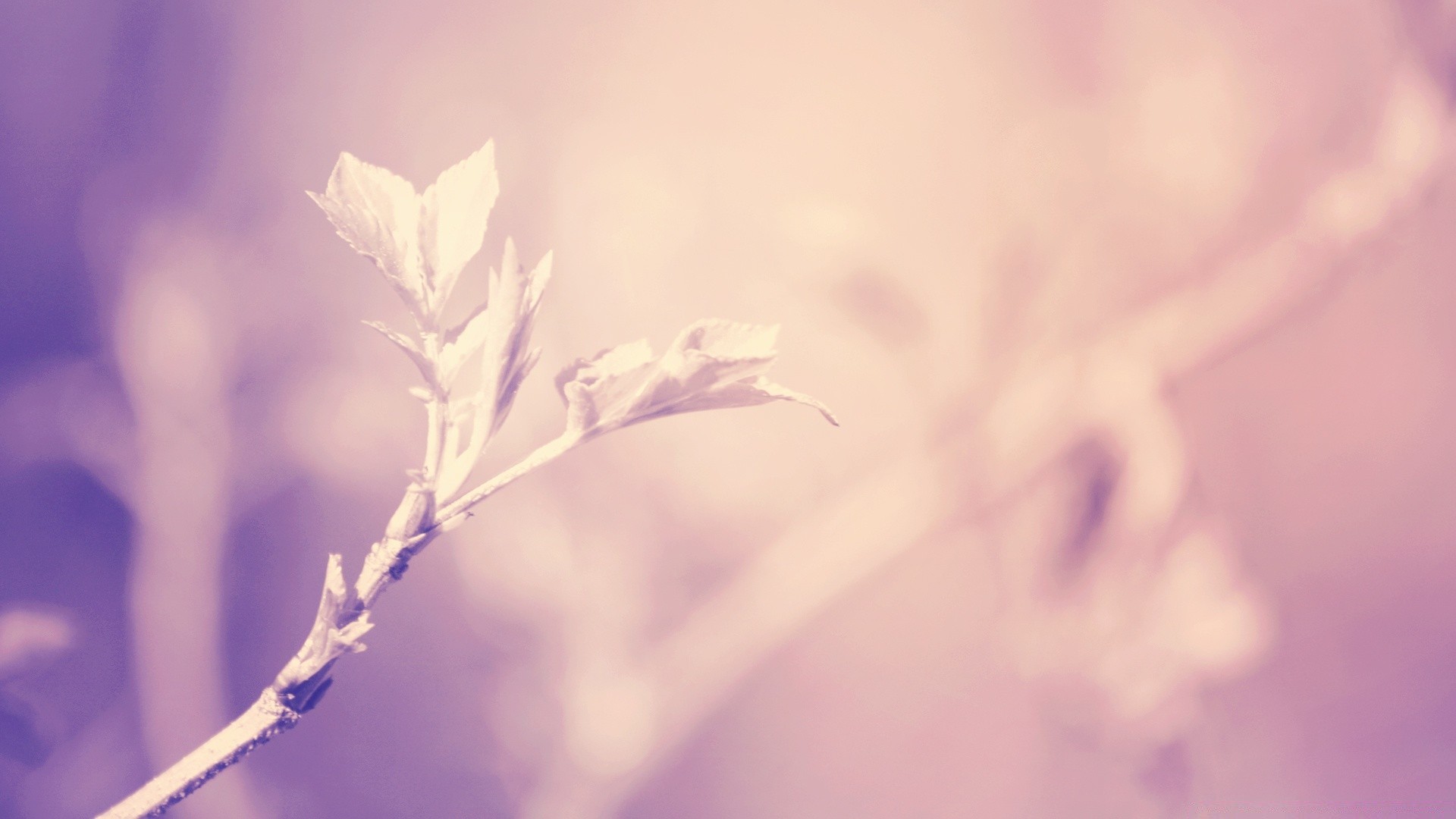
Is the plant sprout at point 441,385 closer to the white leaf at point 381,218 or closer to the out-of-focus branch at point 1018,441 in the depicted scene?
the white leaf at point 381,218

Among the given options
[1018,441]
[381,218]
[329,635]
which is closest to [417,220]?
[381,218]

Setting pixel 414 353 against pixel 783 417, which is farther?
pixel 783 417

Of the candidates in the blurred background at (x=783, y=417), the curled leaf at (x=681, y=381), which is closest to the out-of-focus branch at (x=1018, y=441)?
the blurred background at (x=783, y=417)

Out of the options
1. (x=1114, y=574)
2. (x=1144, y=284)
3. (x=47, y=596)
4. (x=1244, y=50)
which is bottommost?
(x=47, y=596)

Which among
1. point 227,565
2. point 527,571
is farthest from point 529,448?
point 227,565

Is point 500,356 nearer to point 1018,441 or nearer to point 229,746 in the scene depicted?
point 229,746

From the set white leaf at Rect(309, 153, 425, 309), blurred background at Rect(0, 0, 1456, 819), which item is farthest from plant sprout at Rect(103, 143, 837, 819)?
blurred background at Rect(0, 0, 1456, 819)

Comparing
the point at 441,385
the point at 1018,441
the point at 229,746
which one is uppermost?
the point at 1018,441

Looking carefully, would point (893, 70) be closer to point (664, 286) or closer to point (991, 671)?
point (664, 286)
